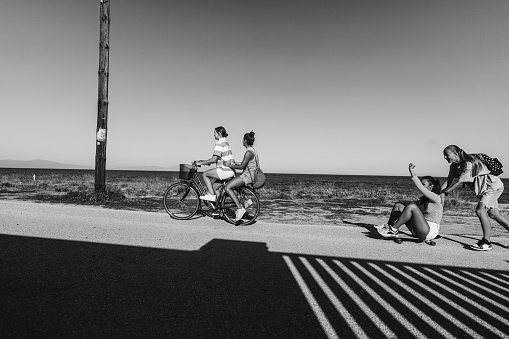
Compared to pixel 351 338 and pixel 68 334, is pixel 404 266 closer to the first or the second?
pixel 351 338

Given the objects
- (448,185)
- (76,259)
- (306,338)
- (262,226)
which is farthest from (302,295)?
(448,185)

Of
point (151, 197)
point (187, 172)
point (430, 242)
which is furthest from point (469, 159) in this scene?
point (151, 197)

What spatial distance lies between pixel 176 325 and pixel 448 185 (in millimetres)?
5304

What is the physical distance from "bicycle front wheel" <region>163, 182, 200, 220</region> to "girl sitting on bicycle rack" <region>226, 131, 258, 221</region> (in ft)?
3.55

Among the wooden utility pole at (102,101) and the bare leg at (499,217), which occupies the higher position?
the wooden utility pole at (102,101)

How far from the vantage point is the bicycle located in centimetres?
687

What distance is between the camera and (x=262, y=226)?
6.48 metres

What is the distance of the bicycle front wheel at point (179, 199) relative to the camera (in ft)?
23.8

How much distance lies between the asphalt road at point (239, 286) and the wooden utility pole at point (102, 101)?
191 inches

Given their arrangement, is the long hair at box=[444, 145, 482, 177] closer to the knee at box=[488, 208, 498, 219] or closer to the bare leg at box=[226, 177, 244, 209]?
the knee at box=[488, 208, 498, 219]

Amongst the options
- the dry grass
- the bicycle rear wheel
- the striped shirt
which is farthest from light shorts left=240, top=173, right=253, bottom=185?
the dry grass

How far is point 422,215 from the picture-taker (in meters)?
5.17

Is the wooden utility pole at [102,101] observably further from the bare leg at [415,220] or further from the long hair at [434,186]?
the long hair at [434,186]

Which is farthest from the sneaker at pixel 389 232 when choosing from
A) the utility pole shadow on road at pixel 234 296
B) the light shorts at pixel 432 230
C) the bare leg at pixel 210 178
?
the bare leg at pixel 210 178
